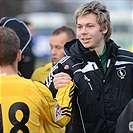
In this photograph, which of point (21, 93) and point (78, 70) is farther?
point (78, 70)

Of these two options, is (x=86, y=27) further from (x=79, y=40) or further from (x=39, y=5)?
(x=39, y=5)

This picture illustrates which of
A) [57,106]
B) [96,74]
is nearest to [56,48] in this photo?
[96,74]

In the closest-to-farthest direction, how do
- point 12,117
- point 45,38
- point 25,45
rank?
point 12,117
point 25,45
point 45,38

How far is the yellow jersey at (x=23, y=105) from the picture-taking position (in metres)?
3.63

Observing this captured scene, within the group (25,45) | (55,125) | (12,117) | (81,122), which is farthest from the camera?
(25,45)

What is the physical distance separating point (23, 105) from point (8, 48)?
42cm

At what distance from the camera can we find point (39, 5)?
143 ft

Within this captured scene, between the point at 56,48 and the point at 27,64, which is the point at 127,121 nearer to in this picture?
the point at 56,48

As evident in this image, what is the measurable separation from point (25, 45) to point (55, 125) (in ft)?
4.66

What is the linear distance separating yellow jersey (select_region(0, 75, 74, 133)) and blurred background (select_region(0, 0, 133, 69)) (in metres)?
6.41

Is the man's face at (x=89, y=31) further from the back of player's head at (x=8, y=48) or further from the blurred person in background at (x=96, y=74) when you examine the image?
the back of player's head at (x=8, y=48)

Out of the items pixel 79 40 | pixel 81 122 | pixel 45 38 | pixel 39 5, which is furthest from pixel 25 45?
pixel 39 5

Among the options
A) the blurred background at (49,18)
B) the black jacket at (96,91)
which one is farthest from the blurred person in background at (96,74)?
the blurred background at (49,18)

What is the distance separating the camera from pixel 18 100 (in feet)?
12.0
